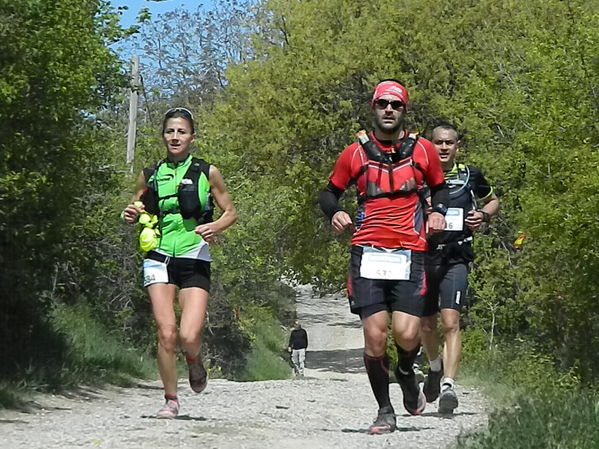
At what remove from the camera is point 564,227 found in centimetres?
1338

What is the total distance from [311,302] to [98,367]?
194ft

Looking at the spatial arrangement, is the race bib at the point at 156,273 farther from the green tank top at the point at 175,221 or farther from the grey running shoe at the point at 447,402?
the grey running shoe at the point at 447,402

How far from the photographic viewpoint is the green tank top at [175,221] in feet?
27.5

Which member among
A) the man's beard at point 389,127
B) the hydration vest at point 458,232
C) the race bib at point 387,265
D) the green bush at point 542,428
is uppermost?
the man's beard at point 389,127

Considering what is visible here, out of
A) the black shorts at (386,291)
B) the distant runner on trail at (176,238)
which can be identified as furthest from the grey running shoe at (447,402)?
the distant runner on trail at (176,238)

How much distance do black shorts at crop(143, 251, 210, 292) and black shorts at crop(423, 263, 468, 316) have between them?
1.93m

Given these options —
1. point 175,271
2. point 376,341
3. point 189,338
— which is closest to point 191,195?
point 175,271

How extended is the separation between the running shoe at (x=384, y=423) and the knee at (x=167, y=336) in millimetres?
1679

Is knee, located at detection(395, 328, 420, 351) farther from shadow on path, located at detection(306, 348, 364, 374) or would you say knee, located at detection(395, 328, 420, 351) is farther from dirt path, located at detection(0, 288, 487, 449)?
shadow on path, located at detection(306, 348, 364, 374)

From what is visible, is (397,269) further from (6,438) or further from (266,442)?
(6,438)

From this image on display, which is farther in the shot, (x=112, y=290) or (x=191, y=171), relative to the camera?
(x=112, y=290)

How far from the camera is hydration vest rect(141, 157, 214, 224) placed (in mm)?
8398

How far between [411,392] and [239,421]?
1.29 meters

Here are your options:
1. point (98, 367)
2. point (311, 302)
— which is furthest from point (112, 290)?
point (311, 302)
